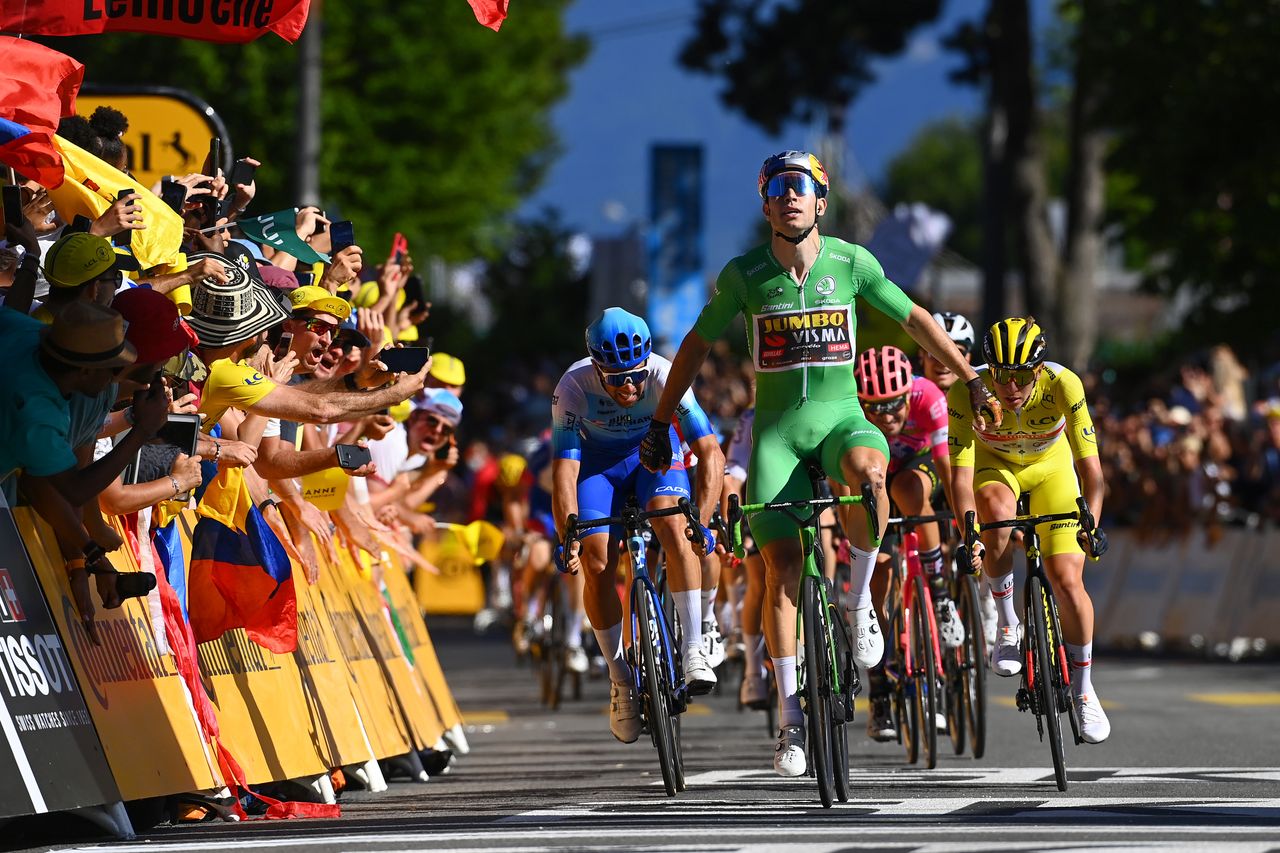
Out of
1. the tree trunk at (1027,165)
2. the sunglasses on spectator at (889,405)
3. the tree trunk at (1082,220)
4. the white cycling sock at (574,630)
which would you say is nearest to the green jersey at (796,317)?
the sunglasses on spectator at (889,405)

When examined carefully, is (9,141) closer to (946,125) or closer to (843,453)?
(843,453)

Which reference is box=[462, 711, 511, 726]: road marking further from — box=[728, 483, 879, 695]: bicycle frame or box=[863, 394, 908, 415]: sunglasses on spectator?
box=[728, 483, 879, 695]: bicycle frame

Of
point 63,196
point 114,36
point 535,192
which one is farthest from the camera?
point 535,192

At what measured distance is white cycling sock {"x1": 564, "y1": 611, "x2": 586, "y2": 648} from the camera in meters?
18.3

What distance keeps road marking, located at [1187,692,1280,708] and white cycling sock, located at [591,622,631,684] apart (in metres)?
6.86

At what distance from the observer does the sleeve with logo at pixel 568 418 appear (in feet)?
37.5

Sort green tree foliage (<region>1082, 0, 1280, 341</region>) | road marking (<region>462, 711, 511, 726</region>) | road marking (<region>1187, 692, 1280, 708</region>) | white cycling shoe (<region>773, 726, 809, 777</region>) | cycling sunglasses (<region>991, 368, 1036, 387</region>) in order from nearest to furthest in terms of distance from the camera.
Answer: white cycling shoe (<region>773, 726, 809, 777</region>) < cycling sunglasses (<region>991, 368, 1036, 387</region>) < road marking (<region>1187, 692, 1280, 708</region>) < road marking (<region>462, 711, 511, 726</region>) < green tree foliage (<region>1082, 0, 1280, 341</region>)

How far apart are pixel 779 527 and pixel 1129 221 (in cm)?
2185

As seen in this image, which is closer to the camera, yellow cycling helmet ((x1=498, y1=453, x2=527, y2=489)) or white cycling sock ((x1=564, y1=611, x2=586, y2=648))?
white cycling sock ((x1=564, y1=611, x2=586, y2=648))

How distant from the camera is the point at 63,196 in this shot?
1053 centimetres

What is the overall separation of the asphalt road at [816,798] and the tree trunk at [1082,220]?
15.5m

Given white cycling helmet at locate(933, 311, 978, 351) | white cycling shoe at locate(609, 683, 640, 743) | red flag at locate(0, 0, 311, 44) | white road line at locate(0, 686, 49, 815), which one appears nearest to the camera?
white road line at locate(0, 686, 49, 815)

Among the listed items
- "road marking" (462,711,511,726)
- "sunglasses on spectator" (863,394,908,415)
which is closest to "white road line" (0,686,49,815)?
"sunglasses on spectator" (863,394,908,415)

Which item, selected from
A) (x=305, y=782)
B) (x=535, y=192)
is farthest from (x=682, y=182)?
(x=535, y=192)
